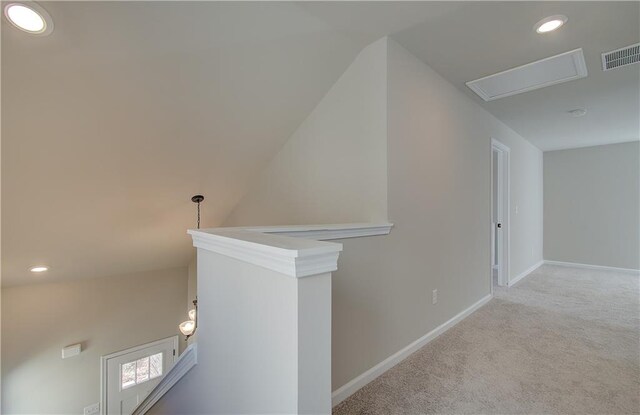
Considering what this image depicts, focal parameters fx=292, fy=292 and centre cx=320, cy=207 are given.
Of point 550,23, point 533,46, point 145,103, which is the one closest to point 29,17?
point 145,103

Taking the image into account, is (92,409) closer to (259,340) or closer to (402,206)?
(259,340)

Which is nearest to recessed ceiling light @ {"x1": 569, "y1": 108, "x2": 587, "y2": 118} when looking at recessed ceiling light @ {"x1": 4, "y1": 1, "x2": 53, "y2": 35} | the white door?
recessed ceiling light @ {"x1": 4, "y1": 1, "x2": 53, "y2": 35}

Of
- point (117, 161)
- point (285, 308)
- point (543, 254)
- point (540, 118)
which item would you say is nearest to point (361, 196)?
point (285, 308)

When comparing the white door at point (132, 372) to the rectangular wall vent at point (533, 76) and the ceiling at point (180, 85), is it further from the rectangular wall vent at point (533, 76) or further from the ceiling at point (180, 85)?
the rectangular wall vent at point (533, 76)

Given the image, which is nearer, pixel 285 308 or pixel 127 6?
pixel 285 308

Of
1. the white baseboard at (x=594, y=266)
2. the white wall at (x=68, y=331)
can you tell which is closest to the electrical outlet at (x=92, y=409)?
the white wall at (x=68, y=331)

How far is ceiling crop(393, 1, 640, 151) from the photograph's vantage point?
1875mm

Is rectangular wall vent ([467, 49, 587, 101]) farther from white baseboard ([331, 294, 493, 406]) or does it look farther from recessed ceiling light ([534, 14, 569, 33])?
white baseboard ([331, 294, 493, 406])

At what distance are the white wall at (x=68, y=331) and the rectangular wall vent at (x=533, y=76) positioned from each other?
16.5 ft

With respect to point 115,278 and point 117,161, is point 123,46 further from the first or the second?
point 115,278

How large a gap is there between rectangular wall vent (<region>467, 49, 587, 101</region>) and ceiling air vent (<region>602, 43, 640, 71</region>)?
0.14 m

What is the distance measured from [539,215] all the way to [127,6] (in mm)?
6986

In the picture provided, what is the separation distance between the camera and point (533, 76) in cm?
269

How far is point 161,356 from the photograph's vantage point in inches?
183
